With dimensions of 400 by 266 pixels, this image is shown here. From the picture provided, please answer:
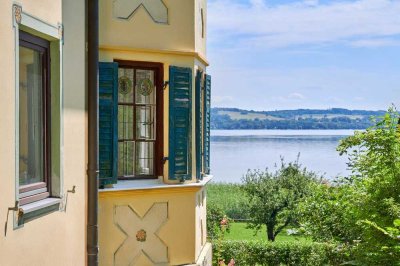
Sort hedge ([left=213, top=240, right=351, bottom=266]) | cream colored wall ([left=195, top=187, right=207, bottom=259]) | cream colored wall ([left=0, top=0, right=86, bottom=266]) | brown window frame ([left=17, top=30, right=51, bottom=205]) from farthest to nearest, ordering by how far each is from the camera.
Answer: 1. hedge ([left=213, top=240, right=351, bottom=266])
2. cream colored wall ([left=195, top=187, right=207, bottom=259])
3. brown window frame ([left=17, top=30, right=51, bottom=205])
4. cream colored wall ([left=0, top=0, right=86, bottom=266])

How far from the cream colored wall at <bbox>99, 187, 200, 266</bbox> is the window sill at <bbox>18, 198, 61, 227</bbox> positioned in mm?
2960

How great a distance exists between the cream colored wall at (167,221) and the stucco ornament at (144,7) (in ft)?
8.71

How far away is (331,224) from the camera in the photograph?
489 inches

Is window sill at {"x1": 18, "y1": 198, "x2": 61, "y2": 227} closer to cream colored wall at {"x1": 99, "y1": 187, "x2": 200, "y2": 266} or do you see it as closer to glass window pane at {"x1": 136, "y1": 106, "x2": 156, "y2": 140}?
cream colored wall at {"x1": 99, "y1": 187, "x2": 200, "y2": 266}

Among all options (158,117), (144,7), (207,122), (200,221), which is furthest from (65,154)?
(207,122)

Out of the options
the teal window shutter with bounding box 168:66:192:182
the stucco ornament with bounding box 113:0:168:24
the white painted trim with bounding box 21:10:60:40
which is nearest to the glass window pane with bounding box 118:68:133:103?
the teal window shutter with bounding box 168:66:192:182

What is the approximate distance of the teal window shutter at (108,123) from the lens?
8.98m

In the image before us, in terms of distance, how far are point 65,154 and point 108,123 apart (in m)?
2.56

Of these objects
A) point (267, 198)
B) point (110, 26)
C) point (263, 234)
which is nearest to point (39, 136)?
point (110, 26)

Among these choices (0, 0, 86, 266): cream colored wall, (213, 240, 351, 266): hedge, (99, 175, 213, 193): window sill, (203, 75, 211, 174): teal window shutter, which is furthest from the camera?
(213, 240, 351, 266): hedge

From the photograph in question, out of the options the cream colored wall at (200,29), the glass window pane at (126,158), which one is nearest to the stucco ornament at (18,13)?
the glass window pane at (126,158)

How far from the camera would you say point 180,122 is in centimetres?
980

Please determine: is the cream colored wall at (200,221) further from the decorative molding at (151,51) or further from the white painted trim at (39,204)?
the white painted trim at (39,204)

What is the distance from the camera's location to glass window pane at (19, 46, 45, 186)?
5516 mm
